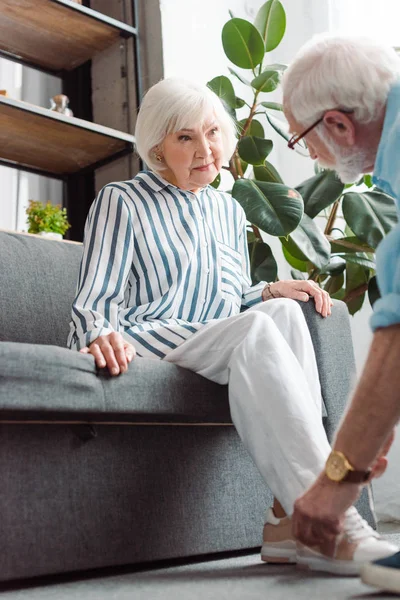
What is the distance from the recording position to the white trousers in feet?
3.64

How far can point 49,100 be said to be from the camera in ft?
9.64

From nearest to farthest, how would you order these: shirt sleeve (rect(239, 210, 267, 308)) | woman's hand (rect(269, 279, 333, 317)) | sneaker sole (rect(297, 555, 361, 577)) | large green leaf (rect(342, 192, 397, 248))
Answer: sneaker sole (rect(297, 555, 361, 577)) < woman's hand (rect(269, 279, 333, 317)) < shirt sleeve (rect(239, 210, 267, 308)) < large green leaf (rect(342, 192, 397, 248))

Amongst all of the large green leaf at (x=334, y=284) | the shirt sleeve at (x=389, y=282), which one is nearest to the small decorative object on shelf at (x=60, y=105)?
the large green leaf at (x=334, y=284)

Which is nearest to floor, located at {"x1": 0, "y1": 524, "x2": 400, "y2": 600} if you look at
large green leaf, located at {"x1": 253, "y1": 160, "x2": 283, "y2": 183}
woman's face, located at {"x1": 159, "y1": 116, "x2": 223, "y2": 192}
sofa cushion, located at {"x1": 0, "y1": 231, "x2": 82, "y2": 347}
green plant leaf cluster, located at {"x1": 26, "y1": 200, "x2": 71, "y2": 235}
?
sofa cushion, located at {"x1": 0, "y1": 231, "x2": 82, "y2": 347}

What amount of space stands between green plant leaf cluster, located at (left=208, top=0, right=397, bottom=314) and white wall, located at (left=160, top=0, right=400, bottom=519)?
1.35 feet

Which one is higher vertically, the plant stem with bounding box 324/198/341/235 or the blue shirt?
the plant stem with bounding box 324/198/341/235

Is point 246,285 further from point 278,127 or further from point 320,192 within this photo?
point 278,127

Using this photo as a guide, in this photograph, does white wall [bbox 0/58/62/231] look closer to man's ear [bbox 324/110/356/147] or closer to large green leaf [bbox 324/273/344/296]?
large green leaf [bbox 324/273/344/296]

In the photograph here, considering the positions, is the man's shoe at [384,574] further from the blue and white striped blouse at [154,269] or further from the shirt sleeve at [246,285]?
the shirt sleeve at [246,285]

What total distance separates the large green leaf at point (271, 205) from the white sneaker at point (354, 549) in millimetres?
1141

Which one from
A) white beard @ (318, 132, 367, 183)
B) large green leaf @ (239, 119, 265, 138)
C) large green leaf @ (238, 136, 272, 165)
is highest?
large green leaf @ (239, 119, 265, 138)

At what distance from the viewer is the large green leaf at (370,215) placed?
7.59ft

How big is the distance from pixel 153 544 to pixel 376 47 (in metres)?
0.89

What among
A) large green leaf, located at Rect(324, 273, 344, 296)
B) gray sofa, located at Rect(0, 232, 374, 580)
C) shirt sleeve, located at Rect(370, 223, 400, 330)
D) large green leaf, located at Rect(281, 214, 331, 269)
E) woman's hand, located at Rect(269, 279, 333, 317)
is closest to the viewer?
shirt sleeve, located at Rect(370, 223, 400, 330)
